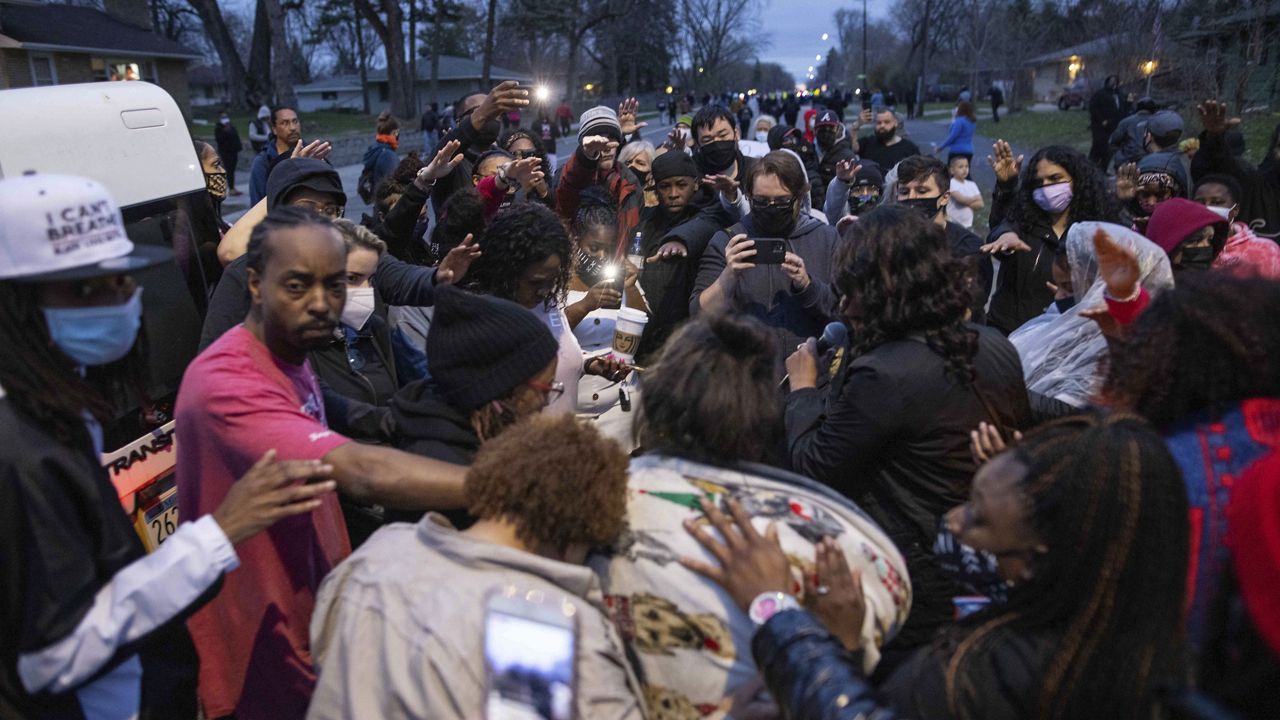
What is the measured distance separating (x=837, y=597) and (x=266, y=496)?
1275 mm

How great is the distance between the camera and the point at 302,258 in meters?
2.45

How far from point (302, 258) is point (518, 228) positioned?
106cm

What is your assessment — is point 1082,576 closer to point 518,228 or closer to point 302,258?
point 302,258

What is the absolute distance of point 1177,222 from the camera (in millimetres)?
3982

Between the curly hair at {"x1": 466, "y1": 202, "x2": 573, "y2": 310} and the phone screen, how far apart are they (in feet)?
6.21

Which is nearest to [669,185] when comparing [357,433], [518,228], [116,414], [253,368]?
[518,228]

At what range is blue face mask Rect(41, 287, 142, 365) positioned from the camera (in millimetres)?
1851

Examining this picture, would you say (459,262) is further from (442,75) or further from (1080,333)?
(442,75)

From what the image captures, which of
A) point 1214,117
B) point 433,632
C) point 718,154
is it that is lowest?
point 433,632

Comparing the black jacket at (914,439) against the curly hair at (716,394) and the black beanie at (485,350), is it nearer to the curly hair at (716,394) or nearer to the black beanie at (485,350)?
the curly hair at (716,394)

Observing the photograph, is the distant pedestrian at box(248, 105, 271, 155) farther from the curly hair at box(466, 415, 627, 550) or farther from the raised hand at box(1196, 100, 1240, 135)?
the curly hair at box(466, 415, 627, 550)

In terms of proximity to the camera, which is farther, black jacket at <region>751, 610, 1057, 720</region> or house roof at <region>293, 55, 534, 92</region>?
house roof at <region>293, 55, 534, 92</region>

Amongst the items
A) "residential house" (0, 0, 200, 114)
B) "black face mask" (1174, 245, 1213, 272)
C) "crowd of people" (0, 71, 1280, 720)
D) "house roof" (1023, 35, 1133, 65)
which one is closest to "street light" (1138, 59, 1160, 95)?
"black face mask" (1174, 245, 1213, 272)

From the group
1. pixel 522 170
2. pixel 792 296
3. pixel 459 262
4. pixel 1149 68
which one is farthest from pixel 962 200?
pixel 1149 68
